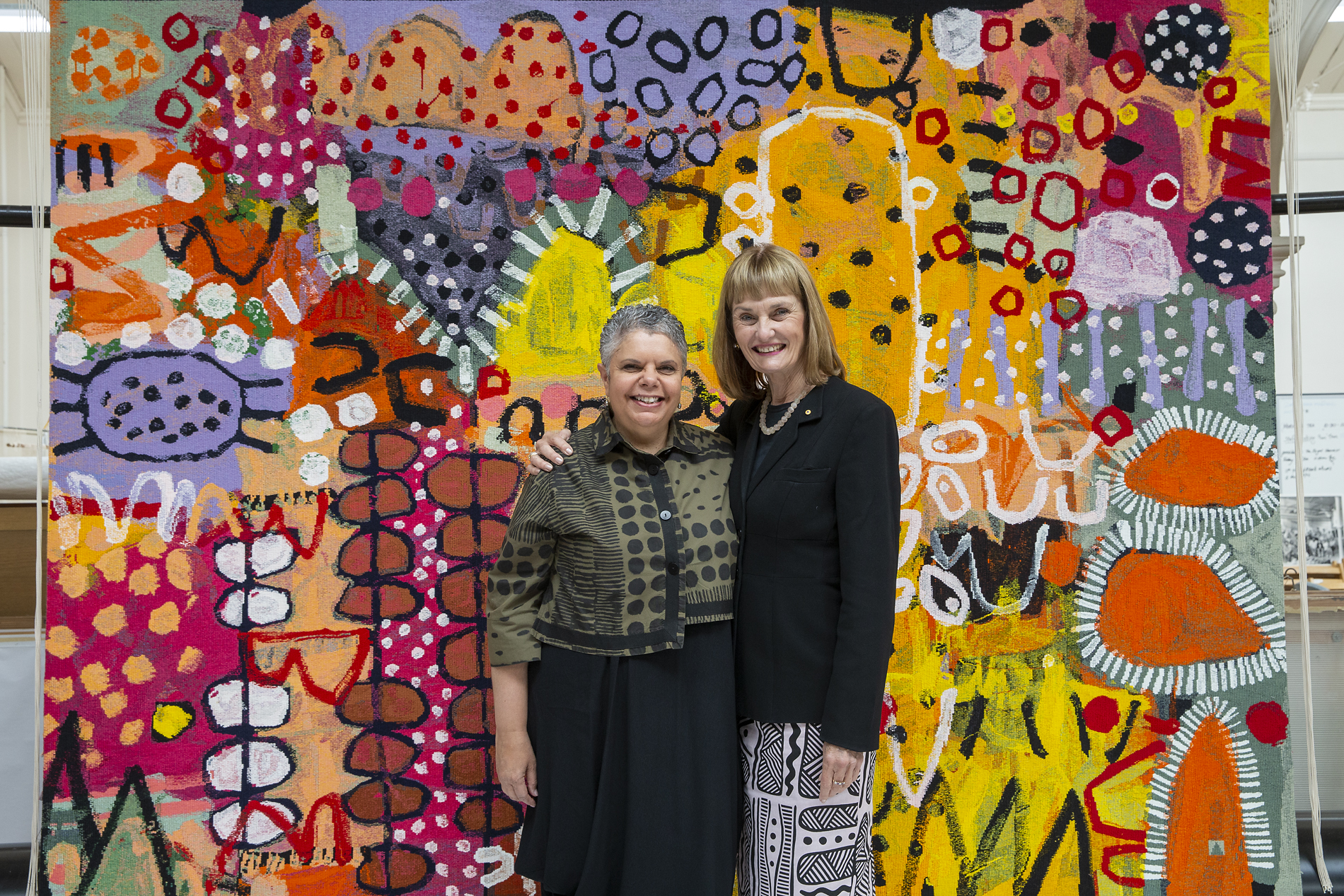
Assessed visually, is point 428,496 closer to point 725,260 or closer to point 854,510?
point 725,260

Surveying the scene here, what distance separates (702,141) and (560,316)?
0.70 m

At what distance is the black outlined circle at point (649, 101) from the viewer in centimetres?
238

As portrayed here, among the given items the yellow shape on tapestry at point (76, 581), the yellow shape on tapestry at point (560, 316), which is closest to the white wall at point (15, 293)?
the yellow shape on tapestry at point (76, 581)

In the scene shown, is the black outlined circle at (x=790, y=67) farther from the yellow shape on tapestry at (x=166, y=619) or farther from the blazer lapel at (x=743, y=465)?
the yellow shape on tapestry at (x=166, y=619)

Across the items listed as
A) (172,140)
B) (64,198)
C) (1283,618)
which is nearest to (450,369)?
(172,140)

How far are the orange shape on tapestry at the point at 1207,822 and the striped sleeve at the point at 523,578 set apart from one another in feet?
6.81

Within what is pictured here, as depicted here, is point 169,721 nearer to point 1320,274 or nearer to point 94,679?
point 94,679

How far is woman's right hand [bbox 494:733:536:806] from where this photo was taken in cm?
169

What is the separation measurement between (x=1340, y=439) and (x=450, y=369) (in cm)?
530

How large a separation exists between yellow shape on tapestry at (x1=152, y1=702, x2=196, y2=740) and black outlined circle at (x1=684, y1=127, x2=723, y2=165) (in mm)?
2236

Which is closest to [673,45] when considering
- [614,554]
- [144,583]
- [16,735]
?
[614,554]

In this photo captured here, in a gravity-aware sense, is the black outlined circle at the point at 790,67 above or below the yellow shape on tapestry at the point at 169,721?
above

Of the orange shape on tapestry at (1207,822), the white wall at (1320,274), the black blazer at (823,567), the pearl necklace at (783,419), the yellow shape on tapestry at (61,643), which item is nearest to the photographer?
the black blazer at (823,567)

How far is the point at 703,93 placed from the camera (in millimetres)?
2379
